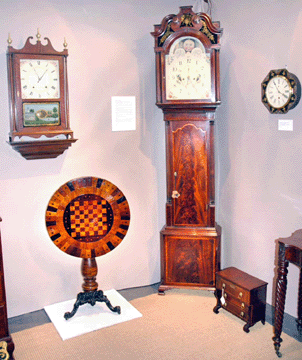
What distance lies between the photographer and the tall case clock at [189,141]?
349 cm

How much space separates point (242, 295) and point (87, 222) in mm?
1330

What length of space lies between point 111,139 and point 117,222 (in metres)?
0.77

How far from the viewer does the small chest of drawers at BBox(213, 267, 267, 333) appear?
126 inches

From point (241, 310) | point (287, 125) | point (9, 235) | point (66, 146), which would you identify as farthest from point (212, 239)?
point (9, 235)

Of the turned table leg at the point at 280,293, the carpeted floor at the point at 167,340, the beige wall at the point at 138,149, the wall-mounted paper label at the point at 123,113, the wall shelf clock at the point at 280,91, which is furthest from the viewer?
the wall-mounted paper label at the point at 123,113

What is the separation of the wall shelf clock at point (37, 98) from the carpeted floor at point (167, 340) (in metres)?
1.43

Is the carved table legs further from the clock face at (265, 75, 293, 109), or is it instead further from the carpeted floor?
the clock face at (265, 75, 293, 109)

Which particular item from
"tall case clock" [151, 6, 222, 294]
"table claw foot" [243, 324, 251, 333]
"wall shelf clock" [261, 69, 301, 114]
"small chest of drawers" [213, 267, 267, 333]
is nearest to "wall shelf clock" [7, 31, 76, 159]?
"tall case clock" [151, 6, 222, 294]

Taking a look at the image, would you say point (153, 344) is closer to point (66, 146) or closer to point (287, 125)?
point (66, 146)

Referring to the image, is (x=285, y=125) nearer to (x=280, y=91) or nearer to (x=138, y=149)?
(x=280, y=91)

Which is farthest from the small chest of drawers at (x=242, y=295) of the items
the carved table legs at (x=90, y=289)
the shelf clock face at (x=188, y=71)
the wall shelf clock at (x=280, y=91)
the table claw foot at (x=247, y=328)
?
the shelf clock face at (x=188, y=71)

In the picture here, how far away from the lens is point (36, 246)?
357cm

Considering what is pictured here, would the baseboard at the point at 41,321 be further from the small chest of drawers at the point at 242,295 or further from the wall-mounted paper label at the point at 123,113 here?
the wall-mounted paper label at the point at 123,113

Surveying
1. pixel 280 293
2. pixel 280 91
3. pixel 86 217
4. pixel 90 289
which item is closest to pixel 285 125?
pixel 280 91
